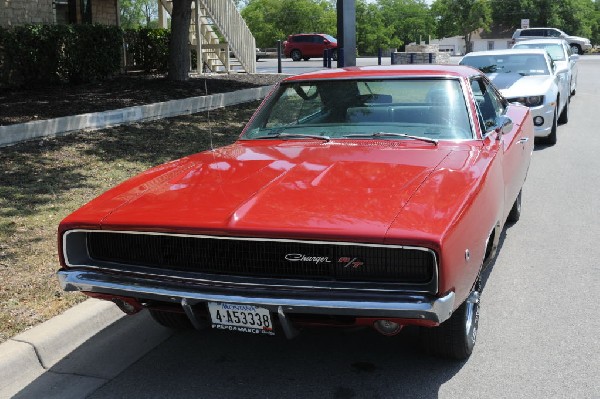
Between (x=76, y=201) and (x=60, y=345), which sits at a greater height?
(x=76, y=201)

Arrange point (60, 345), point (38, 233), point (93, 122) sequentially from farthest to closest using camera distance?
point (93, 122) → point (38, 233) → point (60, 345)

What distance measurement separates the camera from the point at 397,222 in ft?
11.2

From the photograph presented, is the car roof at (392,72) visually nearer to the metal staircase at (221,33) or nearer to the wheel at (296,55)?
the metal staircase at (221,33)

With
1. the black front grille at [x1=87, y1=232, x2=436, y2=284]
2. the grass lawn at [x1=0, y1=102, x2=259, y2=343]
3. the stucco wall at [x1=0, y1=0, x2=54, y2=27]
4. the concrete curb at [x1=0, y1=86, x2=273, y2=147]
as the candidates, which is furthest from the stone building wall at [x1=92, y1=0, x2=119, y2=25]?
the black front grille at [x1=87, y1=232, x2=436, y2=284]

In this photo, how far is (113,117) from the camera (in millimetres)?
11156

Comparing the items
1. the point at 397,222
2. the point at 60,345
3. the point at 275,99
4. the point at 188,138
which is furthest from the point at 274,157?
the point at 188,138

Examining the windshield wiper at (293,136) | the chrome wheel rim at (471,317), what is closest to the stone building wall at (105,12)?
the windshield wiper at (293,136)

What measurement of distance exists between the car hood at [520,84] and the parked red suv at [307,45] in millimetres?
36389

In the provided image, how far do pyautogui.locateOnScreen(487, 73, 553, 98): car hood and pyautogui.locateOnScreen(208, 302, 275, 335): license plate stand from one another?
27.9 feet

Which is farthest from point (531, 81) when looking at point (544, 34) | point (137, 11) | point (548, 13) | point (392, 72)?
point (548, 13)

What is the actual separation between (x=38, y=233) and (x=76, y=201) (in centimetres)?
107

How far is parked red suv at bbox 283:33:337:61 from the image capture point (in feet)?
159

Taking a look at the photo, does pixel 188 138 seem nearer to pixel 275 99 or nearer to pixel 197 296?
pixel 275 99

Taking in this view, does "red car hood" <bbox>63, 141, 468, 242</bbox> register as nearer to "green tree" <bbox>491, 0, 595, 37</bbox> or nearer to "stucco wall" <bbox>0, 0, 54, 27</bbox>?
"stucco wall" <bbox>0, 0, 54, 27</bbox>
